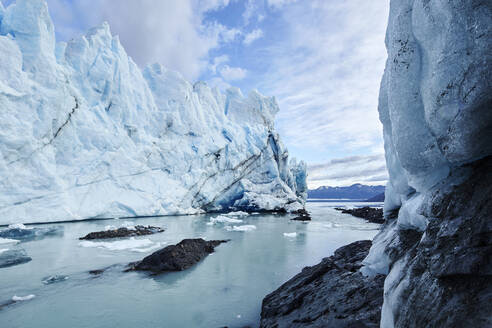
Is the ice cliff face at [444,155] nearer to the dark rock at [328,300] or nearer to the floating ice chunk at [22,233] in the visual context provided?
the dark rock at [328,300]

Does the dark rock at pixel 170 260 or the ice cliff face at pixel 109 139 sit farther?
the ice cliff face at pixel 109 139

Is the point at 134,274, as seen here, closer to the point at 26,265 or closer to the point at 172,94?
the point at 26,265

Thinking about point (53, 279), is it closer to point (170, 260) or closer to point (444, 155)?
point (170, 260)

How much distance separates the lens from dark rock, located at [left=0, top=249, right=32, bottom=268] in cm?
755

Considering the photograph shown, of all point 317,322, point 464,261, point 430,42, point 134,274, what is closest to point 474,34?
point 430,42

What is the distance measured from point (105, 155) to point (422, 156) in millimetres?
22243

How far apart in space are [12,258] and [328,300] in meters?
9.57

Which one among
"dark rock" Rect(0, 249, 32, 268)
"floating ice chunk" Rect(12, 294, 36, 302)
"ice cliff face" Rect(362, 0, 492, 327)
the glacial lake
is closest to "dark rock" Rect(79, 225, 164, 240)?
the glacial lake

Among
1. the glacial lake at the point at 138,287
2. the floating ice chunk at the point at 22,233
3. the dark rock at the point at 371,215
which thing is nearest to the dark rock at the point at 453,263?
the glacial lake at the point at 138,287

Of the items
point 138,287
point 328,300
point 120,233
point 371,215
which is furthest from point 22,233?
point 371,215

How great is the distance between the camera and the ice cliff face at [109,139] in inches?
659

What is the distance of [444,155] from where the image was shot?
7.13ft

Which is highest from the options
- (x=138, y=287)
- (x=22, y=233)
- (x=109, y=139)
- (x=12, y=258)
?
(x=109, y=139)

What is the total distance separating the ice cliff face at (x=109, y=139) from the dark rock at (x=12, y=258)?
30.8 ft
